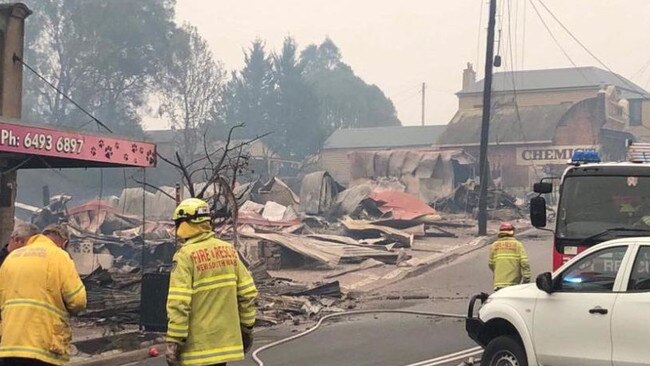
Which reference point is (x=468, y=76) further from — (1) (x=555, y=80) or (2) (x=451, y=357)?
(2) (x=451, y=357)

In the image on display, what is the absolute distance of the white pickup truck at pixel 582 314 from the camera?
7.19 m

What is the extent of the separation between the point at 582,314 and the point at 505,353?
1144mm

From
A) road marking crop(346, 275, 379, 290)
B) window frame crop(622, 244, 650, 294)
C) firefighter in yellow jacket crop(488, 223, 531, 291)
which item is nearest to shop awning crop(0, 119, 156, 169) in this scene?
firefighter in yellow jacket crop(488, 223, 531, 291)

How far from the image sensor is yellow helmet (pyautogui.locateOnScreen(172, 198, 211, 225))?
5.65 m

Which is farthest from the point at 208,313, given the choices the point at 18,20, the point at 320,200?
the point at 320,200

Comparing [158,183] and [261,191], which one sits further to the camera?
[158,183]

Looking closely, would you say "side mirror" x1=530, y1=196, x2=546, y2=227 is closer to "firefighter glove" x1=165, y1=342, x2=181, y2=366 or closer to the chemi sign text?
"firefighter glove" x1=165, y1=342, x2=181, y2=366

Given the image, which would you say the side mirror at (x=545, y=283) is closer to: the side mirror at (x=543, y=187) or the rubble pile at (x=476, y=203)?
the side mirror at (x=543, y=187)

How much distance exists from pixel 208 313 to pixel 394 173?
45.4m

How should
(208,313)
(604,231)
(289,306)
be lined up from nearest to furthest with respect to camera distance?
(208,313) < (604,231) < (289,306)

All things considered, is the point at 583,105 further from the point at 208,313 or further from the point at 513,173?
the point at 208,313

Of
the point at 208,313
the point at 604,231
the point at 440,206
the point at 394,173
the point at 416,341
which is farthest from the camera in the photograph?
the point at 394,173

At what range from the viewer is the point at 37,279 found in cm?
610

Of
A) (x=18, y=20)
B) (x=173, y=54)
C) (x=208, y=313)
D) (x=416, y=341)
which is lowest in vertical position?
(x=416, y=341)
